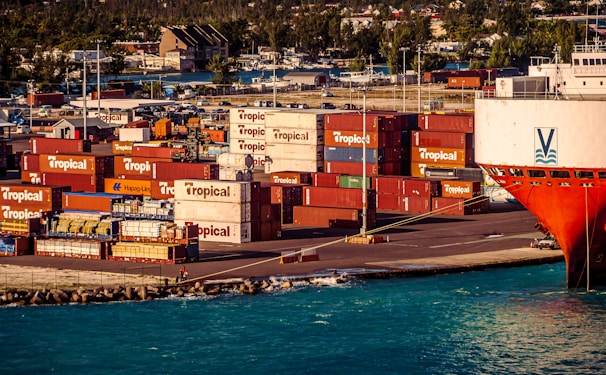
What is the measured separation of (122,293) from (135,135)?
66899 mm

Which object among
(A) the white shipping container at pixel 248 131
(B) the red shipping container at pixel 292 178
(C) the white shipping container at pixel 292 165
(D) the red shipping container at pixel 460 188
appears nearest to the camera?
(D) the red shipping container at pixel 460 188

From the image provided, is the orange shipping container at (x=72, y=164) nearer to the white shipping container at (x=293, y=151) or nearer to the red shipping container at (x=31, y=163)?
the red shipping container at (x=31, y=163)

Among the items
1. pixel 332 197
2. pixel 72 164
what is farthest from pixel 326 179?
pixel 72 164

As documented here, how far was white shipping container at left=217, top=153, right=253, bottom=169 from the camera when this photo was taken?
89938mm

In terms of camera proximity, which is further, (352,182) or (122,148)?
(122,148)

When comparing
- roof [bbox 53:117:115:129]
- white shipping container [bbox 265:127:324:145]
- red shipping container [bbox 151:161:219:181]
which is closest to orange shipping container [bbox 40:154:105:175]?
red shipping container [bbox 151:161:219:181]

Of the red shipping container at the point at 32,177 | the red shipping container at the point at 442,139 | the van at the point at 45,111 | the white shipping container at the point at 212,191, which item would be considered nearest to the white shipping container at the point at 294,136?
the red shipping container at the point at 442,139

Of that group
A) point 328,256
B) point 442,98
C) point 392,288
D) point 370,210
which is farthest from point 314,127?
point 442,98

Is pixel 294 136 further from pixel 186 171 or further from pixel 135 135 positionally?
pixel 135 135

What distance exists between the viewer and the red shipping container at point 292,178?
335ft

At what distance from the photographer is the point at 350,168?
104938 mm

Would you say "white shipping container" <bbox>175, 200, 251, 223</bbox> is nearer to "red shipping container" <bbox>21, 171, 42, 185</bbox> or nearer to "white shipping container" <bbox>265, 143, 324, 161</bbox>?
"red shipping container" <bbox>21, 171, 42, 185</bbox>

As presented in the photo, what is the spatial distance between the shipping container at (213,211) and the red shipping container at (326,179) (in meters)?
15.6

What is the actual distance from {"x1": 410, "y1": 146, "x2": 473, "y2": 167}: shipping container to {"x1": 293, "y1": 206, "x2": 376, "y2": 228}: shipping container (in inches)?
601
